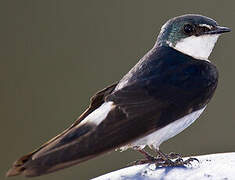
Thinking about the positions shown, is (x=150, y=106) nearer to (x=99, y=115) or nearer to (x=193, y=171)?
(x=99, y=115)

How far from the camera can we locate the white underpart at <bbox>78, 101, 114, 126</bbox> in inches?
Answer: 78.0

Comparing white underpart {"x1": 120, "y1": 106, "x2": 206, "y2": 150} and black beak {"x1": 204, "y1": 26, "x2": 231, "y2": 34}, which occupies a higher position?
black beak {"x1": 204, "y1": 26, "x2": 231, "y2": 34}

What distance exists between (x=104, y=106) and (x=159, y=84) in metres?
Result: 0.17

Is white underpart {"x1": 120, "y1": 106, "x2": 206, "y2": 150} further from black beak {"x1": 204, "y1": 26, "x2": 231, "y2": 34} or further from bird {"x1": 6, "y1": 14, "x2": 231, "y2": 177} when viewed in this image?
black beak {"x1": 204, "y1": 26, "x2": 231, "y2": 34}

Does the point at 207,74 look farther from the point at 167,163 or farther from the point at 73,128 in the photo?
the point at 73,128

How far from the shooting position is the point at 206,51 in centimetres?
231

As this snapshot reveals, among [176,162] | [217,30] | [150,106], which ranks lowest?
[176,162]

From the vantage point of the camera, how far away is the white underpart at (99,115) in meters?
1.98

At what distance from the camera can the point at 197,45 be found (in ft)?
7.56

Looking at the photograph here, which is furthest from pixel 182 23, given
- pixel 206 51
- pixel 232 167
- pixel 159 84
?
pixel 232 167

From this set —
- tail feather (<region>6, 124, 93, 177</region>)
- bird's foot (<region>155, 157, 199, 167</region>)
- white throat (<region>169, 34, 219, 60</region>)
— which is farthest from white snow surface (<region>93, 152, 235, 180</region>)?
white throat (<region>169, 34, 219, 60</region>)

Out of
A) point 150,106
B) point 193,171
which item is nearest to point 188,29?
point 150,106

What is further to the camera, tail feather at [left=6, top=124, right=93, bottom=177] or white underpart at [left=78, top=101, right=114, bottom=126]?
white underpart at [left=78, top=101, right=114, bottom=126]

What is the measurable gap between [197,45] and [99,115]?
465mm
